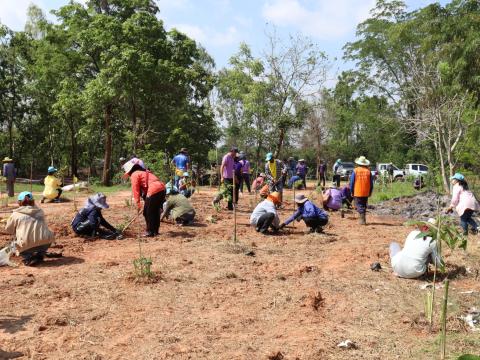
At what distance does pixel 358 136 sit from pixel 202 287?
122 feet

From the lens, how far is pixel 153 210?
334 inches

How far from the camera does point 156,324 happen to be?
15.4 feet

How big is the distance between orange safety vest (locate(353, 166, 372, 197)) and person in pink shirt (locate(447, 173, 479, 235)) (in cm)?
180

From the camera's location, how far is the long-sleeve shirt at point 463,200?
8.69 meters

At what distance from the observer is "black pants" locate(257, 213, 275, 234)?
9094mm

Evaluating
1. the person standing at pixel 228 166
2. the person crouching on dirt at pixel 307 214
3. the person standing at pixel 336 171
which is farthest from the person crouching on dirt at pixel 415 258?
the person standing at pixel 336 171

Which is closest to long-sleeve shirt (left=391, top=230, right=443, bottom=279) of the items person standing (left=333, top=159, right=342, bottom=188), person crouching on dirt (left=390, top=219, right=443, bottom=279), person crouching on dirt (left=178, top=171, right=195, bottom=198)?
person crouching on dirt (left=390, top=219, right=443, bottom=279)

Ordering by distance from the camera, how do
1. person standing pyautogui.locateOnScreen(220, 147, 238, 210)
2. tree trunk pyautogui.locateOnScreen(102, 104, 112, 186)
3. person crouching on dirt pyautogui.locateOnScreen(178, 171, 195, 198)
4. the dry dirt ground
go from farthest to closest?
tree trunk pyautogui.locateOnScreen(102, 104, 112, 186) < person crouching on dirt pyautogui.locateOnScreen(178, 171, 195, 198) < person standing pyautogui.locateOnScreen(220, 147, 238, 210) < the dry dirt ground

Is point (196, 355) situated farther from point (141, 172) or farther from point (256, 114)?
point (256, 114)

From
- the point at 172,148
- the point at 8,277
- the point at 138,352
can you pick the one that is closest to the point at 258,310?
the point at 138,352

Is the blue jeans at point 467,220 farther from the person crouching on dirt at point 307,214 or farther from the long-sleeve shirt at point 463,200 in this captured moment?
the person crouching on dirt at point 307,214

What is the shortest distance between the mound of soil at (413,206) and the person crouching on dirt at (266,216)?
5433 mm

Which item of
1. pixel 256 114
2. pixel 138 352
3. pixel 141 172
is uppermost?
pixel 256 114

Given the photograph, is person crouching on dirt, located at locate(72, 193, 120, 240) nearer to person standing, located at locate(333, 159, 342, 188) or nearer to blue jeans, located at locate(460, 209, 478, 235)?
blue jeans, located at locate(460, 209, 478, 235)
